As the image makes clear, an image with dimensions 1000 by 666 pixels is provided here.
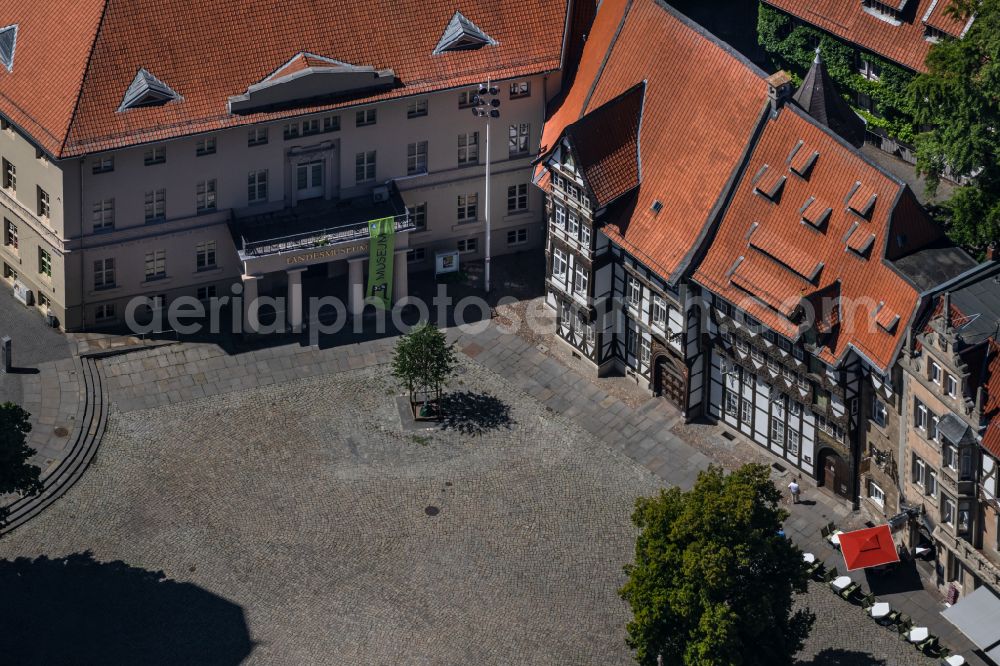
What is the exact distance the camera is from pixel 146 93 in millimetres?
134125

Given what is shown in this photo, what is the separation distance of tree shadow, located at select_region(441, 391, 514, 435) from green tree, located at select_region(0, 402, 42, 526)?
2585 centimetres

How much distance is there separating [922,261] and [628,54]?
2427cm

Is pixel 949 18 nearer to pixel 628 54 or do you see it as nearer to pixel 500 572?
pixel 628 54

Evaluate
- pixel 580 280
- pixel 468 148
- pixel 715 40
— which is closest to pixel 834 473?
pixel 580 280

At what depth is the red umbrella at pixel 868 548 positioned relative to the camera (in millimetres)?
124000

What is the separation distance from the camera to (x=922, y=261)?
123 metres

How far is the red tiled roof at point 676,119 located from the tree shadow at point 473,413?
12.3m

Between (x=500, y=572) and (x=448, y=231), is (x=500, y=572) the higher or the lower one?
the lower one

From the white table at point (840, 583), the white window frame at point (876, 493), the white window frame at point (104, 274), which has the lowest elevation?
the white table at point (840, 583)

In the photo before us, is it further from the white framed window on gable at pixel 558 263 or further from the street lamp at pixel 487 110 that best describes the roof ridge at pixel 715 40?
the white framed window on gable at pixel 558 263

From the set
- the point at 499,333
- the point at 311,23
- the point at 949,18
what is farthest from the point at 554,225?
the point at 949,18

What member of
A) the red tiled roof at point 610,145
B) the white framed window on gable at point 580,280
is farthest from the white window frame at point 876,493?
the red tiled roof at point 610,145

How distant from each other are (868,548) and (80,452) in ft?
→ 146

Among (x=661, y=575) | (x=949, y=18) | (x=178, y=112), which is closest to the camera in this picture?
(x=661, y=575)
